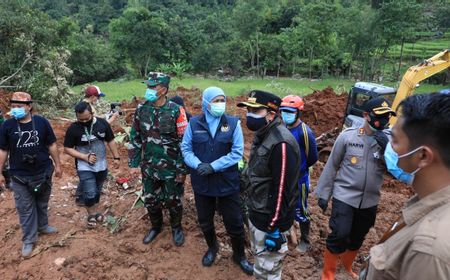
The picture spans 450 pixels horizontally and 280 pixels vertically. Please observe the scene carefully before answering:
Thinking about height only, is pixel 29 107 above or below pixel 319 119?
above

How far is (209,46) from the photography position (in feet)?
108

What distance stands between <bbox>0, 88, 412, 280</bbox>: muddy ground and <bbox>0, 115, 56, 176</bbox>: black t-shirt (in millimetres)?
1043

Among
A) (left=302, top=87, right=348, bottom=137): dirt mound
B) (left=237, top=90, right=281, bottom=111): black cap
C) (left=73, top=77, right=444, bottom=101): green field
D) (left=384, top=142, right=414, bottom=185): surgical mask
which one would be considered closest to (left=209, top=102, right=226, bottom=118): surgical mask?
(left=237, top=90, right=281, bottom=111): black cap

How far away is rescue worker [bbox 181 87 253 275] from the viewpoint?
12.1ft

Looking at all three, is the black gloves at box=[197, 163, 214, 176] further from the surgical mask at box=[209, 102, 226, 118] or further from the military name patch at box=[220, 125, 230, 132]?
the surgical mask at box=[209, 102, 226, 118]

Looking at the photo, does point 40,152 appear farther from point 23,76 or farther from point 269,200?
point 23,76

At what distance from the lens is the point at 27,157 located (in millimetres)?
4223

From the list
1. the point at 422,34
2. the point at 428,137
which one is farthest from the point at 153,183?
the point at 422,34

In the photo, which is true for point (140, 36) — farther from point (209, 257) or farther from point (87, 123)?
point (209, 257)

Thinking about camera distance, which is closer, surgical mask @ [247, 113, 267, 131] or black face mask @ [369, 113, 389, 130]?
surgical mask @ [247, 113, 267, 131]

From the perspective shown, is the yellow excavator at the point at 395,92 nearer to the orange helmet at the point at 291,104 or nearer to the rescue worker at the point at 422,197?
the orange helmet at the point at 291,104

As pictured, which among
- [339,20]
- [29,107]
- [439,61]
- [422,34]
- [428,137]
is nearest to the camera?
[428,137]

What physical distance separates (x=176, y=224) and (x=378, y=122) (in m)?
2.69

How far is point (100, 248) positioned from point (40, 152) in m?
1.40
